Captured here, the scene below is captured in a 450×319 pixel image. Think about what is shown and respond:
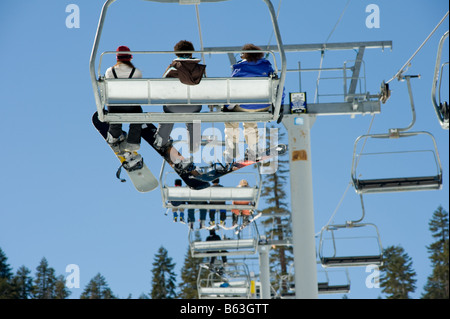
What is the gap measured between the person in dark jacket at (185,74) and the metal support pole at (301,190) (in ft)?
15.2

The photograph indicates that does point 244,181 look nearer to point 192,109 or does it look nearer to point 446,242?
point 192,109

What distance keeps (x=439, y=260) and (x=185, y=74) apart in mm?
62503

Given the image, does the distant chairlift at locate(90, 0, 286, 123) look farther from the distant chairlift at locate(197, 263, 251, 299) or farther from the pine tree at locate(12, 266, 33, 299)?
the pine tree at locate(12, 266, 33, 299)

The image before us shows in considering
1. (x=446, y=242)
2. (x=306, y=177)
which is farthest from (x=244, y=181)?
(x=446, y=242)

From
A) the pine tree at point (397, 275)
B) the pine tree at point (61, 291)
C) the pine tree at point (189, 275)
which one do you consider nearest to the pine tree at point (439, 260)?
the pine tree at point (397, 275)

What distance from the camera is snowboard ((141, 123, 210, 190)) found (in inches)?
292

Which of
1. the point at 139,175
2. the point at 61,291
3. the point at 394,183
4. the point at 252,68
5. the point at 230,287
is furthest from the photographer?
the point at 61,291

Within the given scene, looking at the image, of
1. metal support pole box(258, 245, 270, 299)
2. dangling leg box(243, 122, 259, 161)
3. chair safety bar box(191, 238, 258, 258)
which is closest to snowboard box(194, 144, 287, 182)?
dangling leg box(243, 122, 259, 161)

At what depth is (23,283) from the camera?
2785 inches

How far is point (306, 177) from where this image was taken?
38.9 feet

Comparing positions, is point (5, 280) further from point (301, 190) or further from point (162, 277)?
point (301, 190)

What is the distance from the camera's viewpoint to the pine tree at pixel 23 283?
67.6m

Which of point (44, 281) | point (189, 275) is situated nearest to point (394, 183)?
point (189, 275)

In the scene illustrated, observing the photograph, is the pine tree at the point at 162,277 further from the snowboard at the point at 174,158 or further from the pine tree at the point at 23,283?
the snowboard at the point at 174,158
